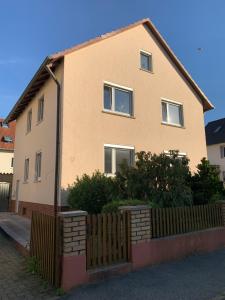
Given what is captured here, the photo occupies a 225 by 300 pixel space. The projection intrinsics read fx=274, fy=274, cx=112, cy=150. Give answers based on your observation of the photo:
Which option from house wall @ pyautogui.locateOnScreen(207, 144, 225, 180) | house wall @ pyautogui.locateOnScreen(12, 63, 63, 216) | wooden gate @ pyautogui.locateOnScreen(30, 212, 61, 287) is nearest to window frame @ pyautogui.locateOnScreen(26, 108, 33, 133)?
house wall @ pyautogui.locateOnScreen(12, 63, 63, 216)

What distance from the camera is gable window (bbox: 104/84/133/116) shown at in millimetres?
12828

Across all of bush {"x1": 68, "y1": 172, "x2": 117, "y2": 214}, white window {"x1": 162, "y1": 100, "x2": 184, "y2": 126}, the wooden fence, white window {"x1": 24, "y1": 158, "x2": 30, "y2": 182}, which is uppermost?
white window {"x1": 162, "y1": 100, "x2": 184, "y2": 126}

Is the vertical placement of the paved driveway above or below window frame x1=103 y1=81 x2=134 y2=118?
below

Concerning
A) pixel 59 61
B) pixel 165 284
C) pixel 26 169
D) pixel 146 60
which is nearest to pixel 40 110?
pixel 59 61

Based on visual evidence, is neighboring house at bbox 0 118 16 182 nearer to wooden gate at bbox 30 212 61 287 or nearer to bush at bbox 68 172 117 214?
bush at bbox 68 172 117 214

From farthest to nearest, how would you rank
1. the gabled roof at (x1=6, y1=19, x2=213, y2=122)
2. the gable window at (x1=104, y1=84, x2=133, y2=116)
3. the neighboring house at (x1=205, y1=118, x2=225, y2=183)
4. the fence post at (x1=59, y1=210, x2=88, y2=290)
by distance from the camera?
the neighboring house at (x1=205, y1=118, x2=225, y2=183) < the gable window at (x1=104, y1=84, x2=133, y2=116) < the gabled roof at (x1=6, y1=19, x2=213, y2=122) < the fence post at (x1=59, y1=210, x2=88, y2=290)

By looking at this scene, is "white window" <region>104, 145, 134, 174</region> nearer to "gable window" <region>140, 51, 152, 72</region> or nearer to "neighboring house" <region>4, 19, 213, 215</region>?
"neighboring house" <region>4, 19, 213, 215</region>

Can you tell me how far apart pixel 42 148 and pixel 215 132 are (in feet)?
95.7

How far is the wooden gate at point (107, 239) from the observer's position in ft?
18.6

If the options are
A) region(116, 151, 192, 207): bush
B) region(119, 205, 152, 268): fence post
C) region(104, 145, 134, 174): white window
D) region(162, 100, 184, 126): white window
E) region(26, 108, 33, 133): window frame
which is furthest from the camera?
region(26, 108, 33, 133): window frame

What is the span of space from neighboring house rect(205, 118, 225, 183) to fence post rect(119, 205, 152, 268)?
26921 millimetres

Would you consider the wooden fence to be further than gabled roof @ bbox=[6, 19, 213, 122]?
No

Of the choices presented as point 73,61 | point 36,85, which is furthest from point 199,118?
point 36,85

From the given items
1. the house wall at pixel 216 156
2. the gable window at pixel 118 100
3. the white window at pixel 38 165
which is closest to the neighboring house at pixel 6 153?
the white window at pixel 38 165
